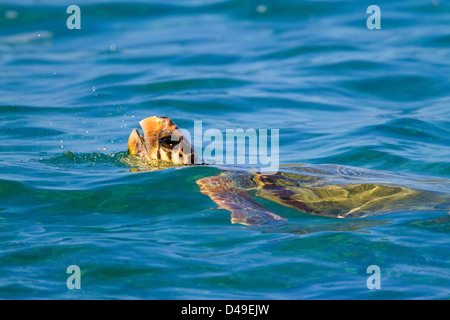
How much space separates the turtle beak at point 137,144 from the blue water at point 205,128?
0.25 m

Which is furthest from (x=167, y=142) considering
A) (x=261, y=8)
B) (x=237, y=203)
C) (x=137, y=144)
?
(x=261, y=8)

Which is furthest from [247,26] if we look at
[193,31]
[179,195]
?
[179,195]

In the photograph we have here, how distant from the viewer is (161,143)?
6070 mm

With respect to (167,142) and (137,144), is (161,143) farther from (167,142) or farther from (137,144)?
(137,144)

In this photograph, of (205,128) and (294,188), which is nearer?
(294,188)

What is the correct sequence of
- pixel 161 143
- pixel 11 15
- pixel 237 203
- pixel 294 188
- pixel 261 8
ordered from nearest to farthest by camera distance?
pixel 237 203 < pixel 294 188 < pixel 161 143 < pixel 11 15 < pixel 261 8

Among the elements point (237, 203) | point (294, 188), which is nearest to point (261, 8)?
point (294, 188)

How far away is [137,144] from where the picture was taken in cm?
612

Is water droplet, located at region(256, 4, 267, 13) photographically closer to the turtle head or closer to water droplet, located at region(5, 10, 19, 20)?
water droplet, located at region(5, 10, 19, 20)

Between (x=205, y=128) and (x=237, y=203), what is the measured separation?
3.87 metres

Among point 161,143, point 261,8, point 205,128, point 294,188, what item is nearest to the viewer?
point 294,188

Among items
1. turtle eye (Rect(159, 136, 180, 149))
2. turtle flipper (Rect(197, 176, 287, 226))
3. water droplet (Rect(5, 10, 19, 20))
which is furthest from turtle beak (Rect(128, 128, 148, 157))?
water droplet (Rect(5, 10, 19, 20))

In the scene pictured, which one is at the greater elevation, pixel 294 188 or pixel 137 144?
pixel 137 144

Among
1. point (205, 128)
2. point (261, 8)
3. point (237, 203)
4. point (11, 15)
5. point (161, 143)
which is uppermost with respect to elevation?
point (261, 8)
